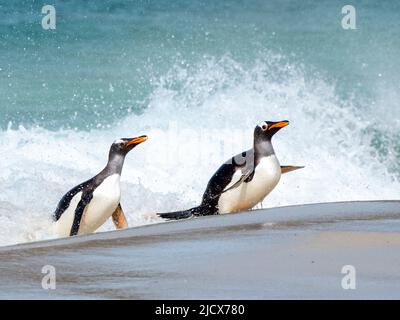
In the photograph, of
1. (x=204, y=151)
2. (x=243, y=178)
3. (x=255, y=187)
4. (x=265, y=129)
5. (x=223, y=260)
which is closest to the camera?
(x=223, y=260)

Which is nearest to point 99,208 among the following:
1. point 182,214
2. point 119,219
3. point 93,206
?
point 93,206

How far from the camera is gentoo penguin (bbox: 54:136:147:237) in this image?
9.51 m

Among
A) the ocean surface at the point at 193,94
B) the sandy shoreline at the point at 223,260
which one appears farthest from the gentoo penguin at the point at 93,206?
the sandy shoreline at the point at 223,260

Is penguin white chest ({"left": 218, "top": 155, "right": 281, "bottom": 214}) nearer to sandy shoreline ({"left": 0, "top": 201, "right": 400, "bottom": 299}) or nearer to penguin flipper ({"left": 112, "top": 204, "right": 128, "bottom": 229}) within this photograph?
penguin flipper ({"left": 112, "top": 204, "right": 128, "bottom": 229})

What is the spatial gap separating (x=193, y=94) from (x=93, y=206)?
13962mm

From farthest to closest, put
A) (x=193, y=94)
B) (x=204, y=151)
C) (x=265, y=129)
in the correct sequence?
1. (x=193, y=94)
2. (x=204, y=151)
3. (x=265, y=129)

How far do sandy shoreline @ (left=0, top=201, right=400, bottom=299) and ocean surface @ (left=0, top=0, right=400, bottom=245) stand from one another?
4.95 m

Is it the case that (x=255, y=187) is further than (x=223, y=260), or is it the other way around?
(x=255, y=187)

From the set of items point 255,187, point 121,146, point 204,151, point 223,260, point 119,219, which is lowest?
point 223,260

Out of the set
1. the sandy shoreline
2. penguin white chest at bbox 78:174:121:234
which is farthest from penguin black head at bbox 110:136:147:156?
the sandy shoreline

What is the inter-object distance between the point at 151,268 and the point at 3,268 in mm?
689

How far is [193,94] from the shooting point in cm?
2333

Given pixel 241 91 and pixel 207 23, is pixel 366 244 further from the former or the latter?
pixel 207 23

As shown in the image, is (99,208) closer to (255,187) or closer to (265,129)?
(255,187)
